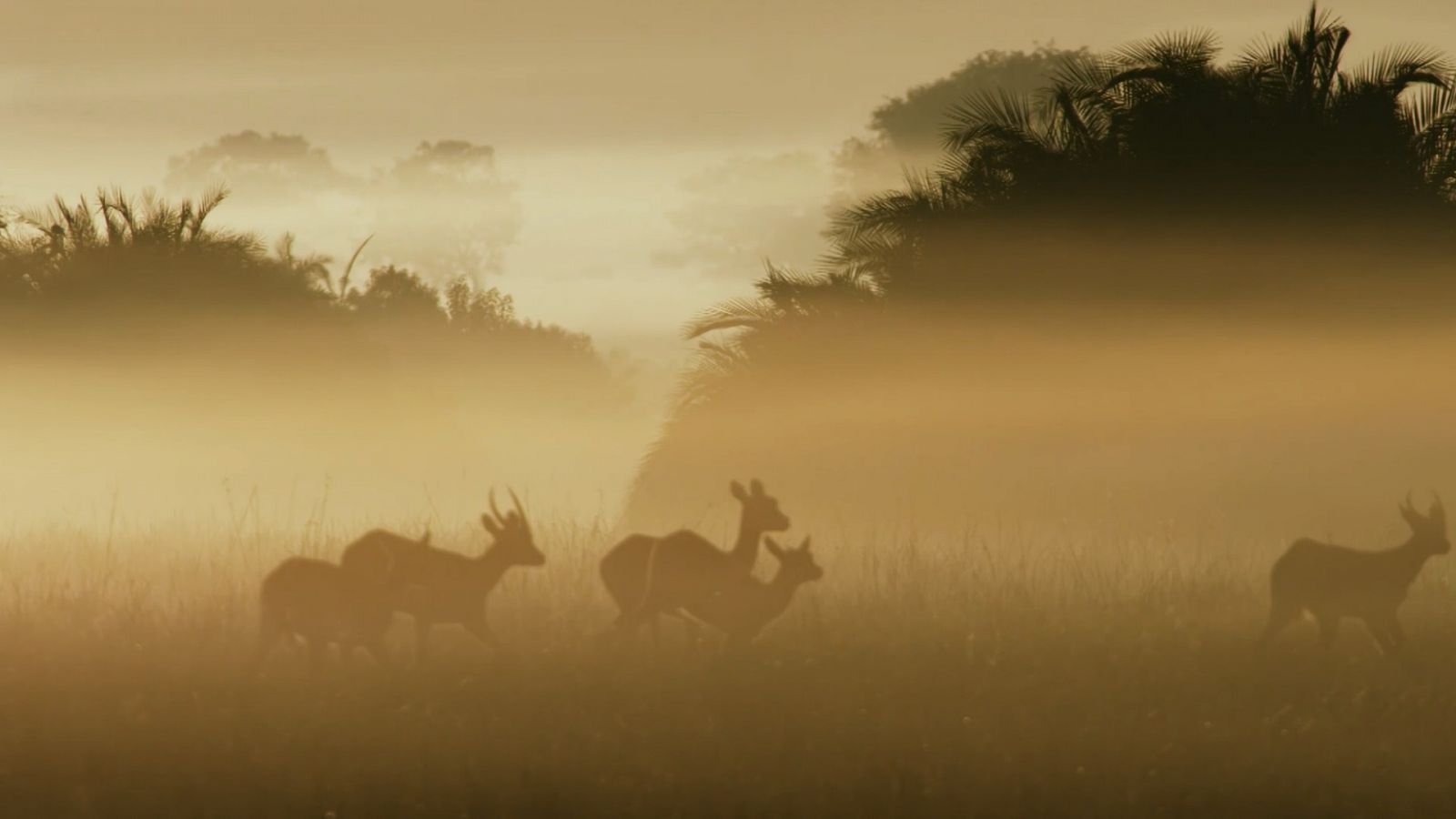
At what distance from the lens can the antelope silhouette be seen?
36.0 feet

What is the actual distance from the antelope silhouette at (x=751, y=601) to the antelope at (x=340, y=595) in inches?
60.9

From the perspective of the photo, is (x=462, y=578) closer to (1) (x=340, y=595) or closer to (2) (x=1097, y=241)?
(1) (x=340, y=595)

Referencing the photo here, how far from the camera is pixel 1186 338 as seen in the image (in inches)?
900

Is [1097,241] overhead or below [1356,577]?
overhead

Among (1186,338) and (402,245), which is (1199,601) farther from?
(402,245)

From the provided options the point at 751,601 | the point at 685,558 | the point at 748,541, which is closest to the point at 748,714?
the point at 685,558

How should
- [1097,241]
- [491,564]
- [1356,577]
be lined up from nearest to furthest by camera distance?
[491,564] < [1356,577] < [1097,241]

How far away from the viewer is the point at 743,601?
36.2 feet

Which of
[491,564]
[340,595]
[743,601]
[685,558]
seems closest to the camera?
[340,595]

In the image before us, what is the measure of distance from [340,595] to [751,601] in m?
2.41

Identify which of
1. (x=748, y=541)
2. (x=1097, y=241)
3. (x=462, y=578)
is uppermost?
(x=1097, y=241)

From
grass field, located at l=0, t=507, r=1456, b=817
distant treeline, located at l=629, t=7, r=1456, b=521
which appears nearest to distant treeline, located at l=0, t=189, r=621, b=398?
distant treeline, located at l=629, t=7, r=1456, b=521

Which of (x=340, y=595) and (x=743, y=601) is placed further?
(x=743, y=601)

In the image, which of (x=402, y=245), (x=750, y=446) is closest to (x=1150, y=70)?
(x=750, y=446)
